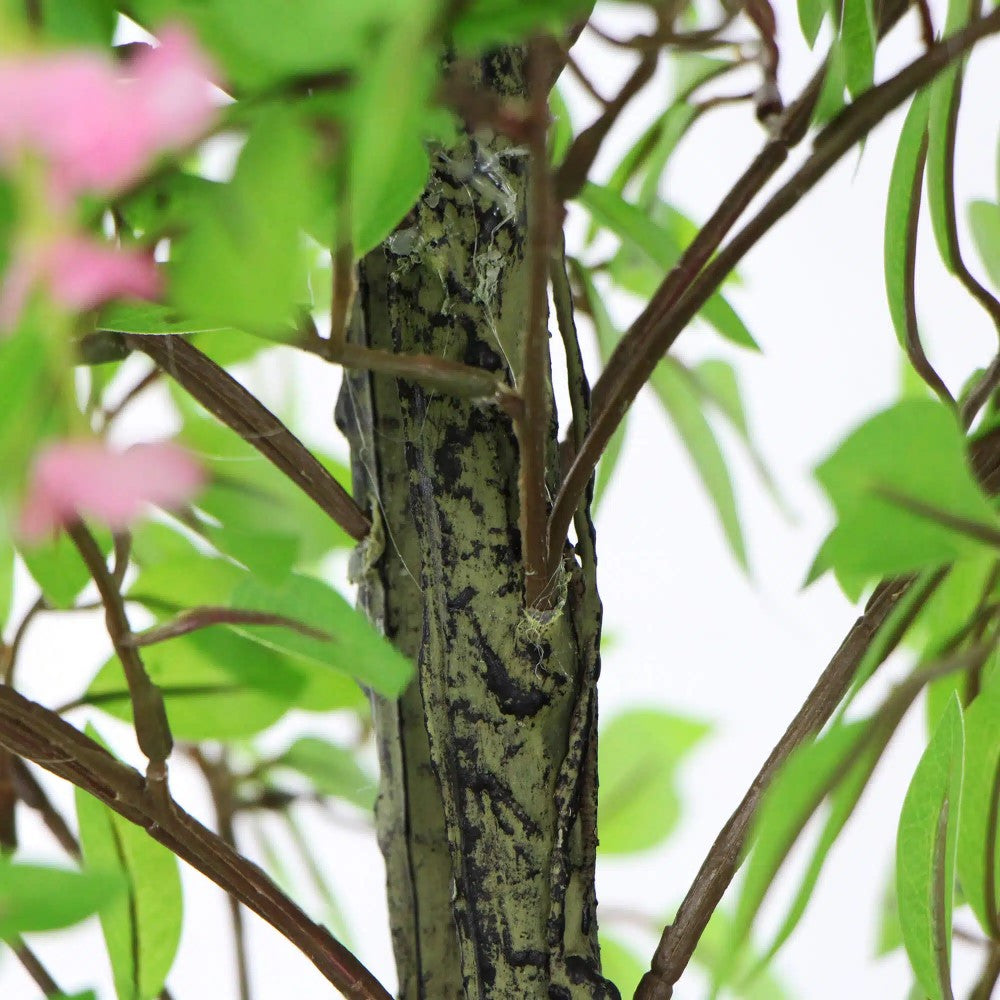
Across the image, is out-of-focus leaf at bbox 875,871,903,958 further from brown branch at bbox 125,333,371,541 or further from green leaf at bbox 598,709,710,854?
brown branch at bbox 125,333,371,541

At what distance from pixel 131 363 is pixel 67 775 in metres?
0.15

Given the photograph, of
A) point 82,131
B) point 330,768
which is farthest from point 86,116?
point 330,768

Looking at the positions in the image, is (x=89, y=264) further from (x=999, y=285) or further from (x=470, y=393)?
(x=999, y=285)

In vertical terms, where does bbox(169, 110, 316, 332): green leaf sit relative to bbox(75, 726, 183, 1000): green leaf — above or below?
above

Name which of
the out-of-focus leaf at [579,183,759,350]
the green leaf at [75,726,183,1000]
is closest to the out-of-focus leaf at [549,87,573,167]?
the out-of-focus leaf at [579,183,759,350]

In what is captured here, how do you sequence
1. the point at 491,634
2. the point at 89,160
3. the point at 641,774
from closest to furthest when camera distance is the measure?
the point at 89,160
the point at 491,634
the point at 641,774

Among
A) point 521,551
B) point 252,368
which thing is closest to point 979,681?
point 521,551

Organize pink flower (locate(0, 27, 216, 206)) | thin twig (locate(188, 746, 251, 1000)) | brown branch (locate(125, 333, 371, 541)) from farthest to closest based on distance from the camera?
thin twig (locate(188, 746, 251, 1000))
brown branch (locate(125, 333, 371, 541))
pink flower (locate(0, 27, 216, 206))

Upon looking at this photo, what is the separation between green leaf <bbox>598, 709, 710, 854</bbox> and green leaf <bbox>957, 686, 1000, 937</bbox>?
3.1 inches

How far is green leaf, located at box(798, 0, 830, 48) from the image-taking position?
158 millimetres

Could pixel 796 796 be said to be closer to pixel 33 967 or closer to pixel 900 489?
pixel 900 489

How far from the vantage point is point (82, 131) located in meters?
0.07

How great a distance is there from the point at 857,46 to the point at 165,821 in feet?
0.45

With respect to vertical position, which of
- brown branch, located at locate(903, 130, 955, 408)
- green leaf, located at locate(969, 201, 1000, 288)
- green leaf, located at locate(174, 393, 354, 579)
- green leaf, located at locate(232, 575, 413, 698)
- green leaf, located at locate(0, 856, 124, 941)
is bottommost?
green leaf, located at locate(0, 856, 124, 941)
